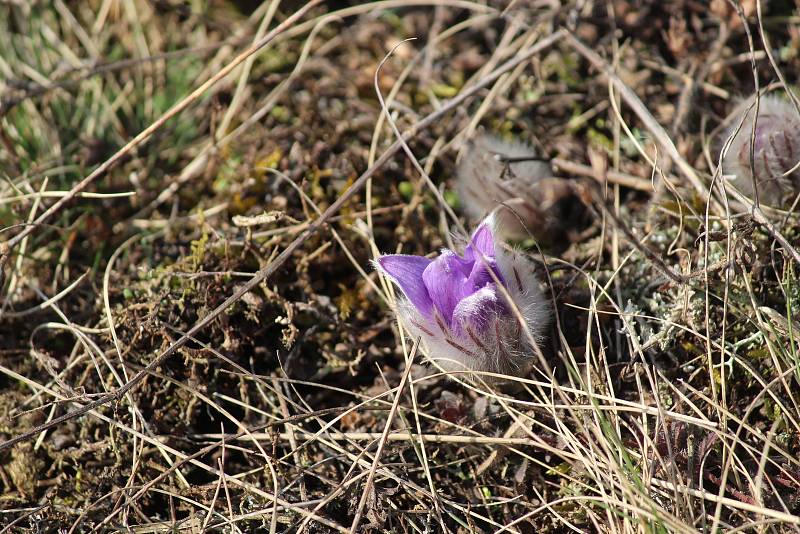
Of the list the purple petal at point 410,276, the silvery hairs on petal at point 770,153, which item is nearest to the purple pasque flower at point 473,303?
the purple petal at point 410,276

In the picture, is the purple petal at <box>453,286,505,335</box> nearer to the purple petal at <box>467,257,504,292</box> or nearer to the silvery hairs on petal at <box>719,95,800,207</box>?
the purple petal at <box>467,257,504,292</box>

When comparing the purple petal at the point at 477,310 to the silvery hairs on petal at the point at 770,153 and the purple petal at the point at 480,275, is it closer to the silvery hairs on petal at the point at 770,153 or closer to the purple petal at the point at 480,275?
the purple petal at the point at 480,275

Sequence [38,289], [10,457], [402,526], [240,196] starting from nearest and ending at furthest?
1. [402,526]
2. [10,457]
3. [38,289]
4. [240,196]

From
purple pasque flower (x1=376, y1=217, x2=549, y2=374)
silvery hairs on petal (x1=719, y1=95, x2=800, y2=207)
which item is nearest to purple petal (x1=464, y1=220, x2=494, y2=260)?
purple pasque flower (x1=376, y1=217, x2=549, y2=374)

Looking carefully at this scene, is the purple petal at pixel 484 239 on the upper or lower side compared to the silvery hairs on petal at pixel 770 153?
upper

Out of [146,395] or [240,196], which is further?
[240,196]

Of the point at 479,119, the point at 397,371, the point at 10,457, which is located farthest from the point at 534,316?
the point at 10,457

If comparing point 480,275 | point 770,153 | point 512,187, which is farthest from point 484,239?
point 770,153

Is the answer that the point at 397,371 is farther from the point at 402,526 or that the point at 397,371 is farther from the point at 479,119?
the point at 479,119
